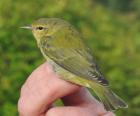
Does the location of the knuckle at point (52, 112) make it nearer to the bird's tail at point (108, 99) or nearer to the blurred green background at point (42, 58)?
the bird's tail at point (108, 99)

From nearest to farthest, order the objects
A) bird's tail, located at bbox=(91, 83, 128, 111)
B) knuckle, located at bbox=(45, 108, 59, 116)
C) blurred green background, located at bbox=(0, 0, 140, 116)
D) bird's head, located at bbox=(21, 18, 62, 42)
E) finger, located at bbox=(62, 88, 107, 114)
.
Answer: knuckle, located at bbox=(45, 108, 59, 116) → finger, located at bbox=(62, 88, 107, 114) → bird's tail, located at bbox=(91, 83, 128, 111) → bird's head, located at bbox=(21, 18, 62, 42) → blurred green background, located at bbox=(0, 0, 140, 116)

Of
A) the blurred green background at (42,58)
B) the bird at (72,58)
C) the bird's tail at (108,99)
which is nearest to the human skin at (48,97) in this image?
the bird at (72,58)

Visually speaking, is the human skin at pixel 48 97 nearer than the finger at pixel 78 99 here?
Yes

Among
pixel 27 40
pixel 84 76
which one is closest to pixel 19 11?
pixel 27 40

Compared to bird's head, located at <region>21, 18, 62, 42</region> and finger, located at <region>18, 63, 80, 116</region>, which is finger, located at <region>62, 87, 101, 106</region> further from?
bird's head, located at <region>21, 18, 62, 42</region>

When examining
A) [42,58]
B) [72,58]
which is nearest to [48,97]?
[72,58]

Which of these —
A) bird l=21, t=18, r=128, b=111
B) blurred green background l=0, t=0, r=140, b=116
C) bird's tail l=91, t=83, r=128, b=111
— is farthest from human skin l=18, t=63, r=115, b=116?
blurred green background l=0, t=0, r=140, b=116
